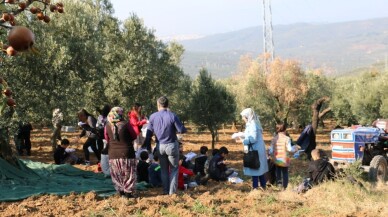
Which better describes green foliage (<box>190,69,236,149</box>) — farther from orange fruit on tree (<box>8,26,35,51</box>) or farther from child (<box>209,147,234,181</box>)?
orange fruit on tree (<box>8,26,35,51</box>)

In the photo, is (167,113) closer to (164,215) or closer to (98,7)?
(164,215)

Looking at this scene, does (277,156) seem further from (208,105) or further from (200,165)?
(208,105)

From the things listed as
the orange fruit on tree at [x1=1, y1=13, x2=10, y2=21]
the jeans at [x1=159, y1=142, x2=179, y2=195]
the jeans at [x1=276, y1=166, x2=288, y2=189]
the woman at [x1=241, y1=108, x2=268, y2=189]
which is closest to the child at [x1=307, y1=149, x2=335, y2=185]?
the jeans at [x1=276, y1=166, x2=288, y2=189]

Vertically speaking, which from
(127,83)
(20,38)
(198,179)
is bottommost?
(198,179)

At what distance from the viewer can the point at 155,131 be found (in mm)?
8094

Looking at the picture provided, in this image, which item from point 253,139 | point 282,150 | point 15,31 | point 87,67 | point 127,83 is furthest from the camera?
point 127,83

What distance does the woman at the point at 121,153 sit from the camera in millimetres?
7719

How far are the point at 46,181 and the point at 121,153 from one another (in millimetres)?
2540

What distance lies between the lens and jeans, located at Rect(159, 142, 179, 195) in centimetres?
796

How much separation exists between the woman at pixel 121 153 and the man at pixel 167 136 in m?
0.54

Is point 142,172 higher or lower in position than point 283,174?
higher

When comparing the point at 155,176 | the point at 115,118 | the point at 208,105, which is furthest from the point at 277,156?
the point at 208,105

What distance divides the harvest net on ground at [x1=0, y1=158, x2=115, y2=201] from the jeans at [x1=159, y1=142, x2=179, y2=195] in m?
1.12

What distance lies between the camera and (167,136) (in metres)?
7.95
